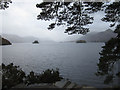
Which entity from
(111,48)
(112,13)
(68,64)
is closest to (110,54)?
(111,48)

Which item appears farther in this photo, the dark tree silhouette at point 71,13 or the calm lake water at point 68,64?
the calm lake water at point 68,64

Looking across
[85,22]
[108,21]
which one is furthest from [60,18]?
[108,21]

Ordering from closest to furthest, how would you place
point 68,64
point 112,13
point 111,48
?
point 111,48
point 112,13
point 68,64

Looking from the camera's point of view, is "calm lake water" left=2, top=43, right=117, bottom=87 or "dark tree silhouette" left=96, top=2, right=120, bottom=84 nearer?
"dark tree silhouette" left=96, top=2, right=120, bottom=84

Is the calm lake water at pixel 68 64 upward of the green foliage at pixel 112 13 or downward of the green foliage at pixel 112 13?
downward

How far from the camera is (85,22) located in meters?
7.88

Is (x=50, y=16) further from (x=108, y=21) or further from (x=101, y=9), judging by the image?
(x=108, y=21)

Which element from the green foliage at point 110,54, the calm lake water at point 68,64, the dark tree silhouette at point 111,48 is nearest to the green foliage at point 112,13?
the dark tree silhouette at point 111,48

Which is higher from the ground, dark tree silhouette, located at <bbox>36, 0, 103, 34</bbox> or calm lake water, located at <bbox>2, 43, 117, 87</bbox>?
dark tree silhouette, located at <bbox>36, 0, 103, 34</bbox>

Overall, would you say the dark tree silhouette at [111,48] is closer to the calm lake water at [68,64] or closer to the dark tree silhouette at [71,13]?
the dark tree silhouette at [71,13]

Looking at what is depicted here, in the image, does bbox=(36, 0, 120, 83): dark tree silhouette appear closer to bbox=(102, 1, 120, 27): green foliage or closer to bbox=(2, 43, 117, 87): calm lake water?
bbox=(102, 1, 120, 27): green foliage

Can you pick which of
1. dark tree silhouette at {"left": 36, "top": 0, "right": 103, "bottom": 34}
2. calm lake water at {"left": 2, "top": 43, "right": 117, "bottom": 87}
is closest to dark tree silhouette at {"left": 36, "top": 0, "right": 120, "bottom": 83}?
Answer: dark tree silhouette at {"left": 36, "top": 0, "right": 103, "bottom": 34}

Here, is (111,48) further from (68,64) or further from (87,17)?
(68,64)

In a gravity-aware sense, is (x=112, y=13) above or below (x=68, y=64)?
above
